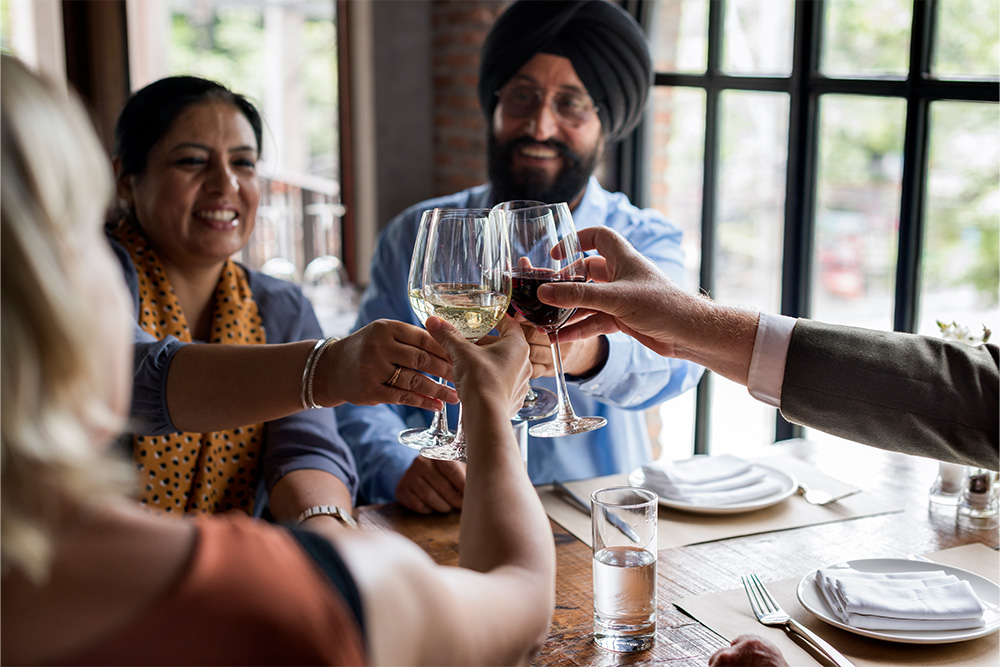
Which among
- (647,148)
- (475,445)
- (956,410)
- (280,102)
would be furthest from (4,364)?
(280,102)

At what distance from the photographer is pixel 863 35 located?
2.66 meters

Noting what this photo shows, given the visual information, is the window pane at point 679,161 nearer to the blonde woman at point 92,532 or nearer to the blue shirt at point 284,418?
the blue shirt at point 284,418

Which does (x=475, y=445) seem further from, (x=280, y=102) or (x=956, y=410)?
(x=280, y=102)

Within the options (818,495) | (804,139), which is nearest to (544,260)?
(818,495)

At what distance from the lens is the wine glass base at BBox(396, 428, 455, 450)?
1204 millimetres

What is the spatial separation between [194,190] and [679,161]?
1.94 metres

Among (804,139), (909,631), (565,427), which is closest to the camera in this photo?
(909,631)

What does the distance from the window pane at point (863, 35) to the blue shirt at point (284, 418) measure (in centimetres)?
152

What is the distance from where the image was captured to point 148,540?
2.00ft

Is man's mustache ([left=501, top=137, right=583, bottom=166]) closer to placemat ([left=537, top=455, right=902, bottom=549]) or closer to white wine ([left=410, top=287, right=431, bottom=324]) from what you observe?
placemat ([left=537, top=455, right=902, bottom=549])

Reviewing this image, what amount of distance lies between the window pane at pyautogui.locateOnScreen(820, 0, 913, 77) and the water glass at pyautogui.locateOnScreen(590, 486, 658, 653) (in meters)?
1.76

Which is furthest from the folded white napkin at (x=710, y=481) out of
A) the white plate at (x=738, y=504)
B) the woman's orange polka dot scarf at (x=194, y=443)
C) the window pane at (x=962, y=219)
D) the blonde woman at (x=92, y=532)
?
the blonde woman at (x=92, y=532)

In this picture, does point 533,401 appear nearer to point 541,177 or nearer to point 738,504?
point 738,504

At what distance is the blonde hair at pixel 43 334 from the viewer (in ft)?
1.86
